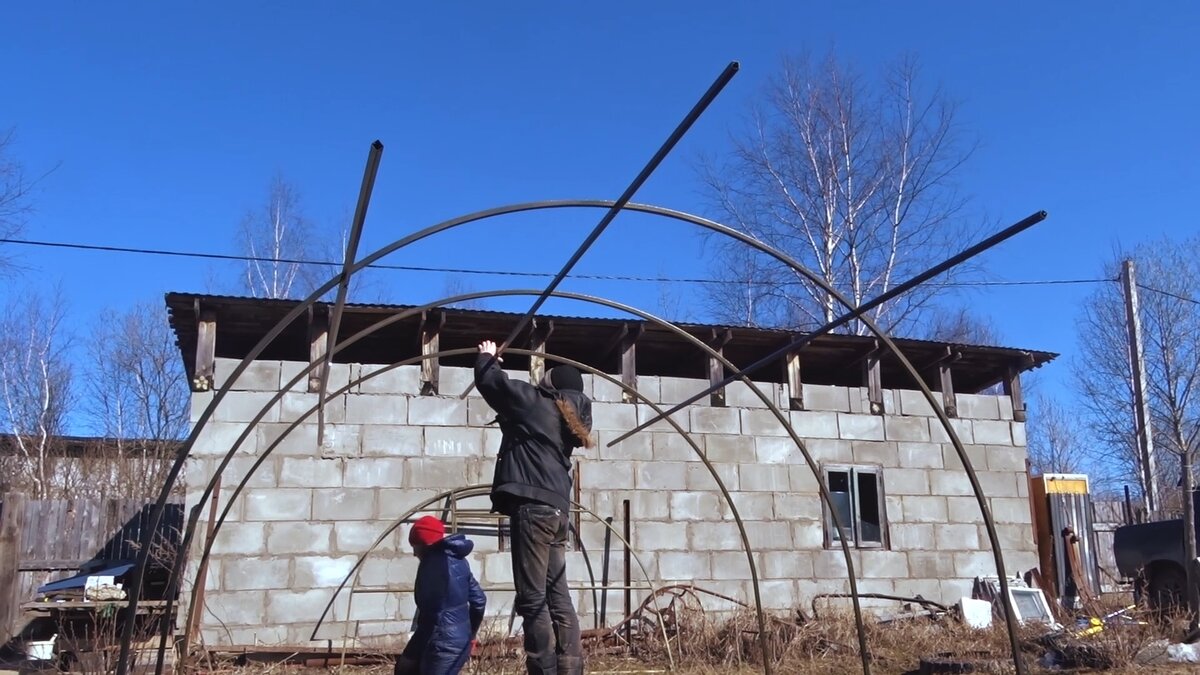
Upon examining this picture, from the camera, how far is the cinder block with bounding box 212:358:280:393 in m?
9.23

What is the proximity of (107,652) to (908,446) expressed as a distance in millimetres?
8434

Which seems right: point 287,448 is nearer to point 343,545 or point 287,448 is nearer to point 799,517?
point 343,545

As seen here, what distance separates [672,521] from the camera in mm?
10203

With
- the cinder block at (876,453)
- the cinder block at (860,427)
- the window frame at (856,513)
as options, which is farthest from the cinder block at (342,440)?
the cinder block at (876,453)

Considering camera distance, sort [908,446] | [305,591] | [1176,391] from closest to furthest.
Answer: [305,591]
[908,446]
[1176,391]

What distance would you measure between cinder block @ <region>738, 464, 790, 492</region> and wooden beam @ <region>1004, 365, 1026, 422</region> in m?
3.30

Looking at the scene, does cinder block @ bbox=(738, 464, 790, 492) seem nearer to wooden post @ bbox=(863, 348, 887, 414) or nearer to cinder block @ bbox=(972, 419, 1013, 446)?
wooden post @ bbox=(863, 348, 887, 414)

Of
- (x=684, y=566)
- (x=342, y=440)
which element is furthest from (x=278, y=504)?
(x=684, y=566)

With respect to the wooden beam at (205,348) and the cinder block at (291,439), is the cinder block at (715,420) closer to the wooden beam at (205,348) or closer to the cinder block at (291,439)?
the cinder block at (291,439)

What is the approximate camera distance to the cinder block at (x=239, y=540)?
8825 mm

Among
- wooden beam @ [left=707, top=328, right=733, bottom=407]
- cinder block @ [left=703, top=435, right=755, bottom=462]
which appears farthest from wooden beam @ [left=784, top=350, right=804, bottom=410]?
wooden beam @ [left=707, top=328, right=733, bottom=407]

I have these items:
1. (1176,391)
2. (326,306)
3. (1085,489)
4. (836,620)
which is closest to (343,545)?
(326,306)

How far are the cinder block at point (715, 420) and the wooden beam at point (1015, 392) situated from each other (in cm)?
373

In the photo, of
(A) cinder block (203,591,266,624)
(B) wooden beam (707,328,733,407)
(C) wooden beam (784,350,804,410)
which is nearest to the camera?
(A) cinder block (203,591,266,624)
